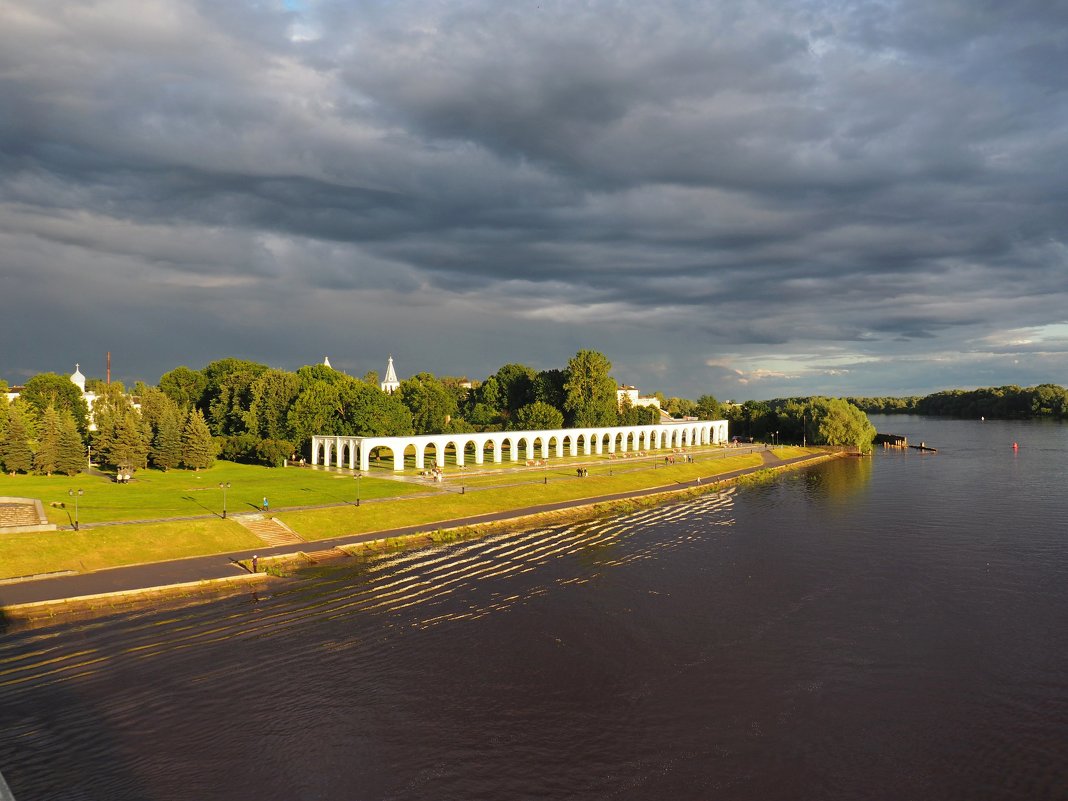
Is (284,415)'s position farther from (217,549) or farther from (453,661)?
(453,661)

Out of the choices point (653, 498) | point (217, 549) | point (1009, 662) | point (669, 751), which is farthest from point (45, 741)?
point (653, 498)

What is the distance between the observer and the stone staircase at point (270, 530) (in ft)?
156

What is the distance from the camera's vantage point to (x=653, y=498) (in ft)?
243

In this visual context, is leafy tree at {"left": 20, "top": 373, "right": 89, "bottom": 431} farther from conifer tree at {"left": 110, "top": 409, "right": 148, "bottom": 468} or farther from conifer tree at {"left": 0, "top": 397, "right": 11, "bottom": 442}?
conifer tree at {"left": 110, "top": 409, "right": 148, "bottom": 468}

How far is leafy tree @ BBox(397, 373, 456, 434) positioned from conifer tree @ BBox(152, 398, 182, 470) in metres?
35.4

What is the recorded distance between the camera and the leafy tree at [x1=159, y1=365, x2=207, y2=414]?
114 m

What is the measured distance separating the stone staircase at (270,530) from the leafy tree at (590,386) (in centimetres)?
8313

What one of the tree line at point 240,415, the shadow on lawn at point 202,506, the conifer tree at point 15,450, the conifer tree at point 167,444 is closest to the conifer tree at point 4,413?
the tree line at point 240,415

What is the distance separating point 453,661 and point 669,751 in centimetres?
1030

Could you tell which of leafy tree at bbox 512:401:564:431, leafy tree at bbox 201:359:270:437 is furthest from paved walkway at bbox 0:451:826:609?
leafy tree at bbox 512:401:564:431

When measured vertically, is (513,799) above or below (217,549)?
below

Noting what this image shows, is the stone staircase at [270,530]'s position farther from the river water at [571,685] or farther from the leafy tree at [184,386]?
the leafy tree at [184,386]

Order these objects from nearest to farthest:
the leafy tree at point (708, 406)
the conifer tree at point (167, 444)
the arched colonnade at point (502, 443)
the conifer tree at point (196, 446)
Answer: the conifer tree at point (167, 444) → the conifer tree at point (196, 446) → the arched colonnade at point (502, 443) → the leafy tree at point (708, 406)

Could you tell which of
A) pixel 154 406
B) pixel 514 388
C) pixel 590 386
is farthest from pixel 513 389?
pixel 154 406
